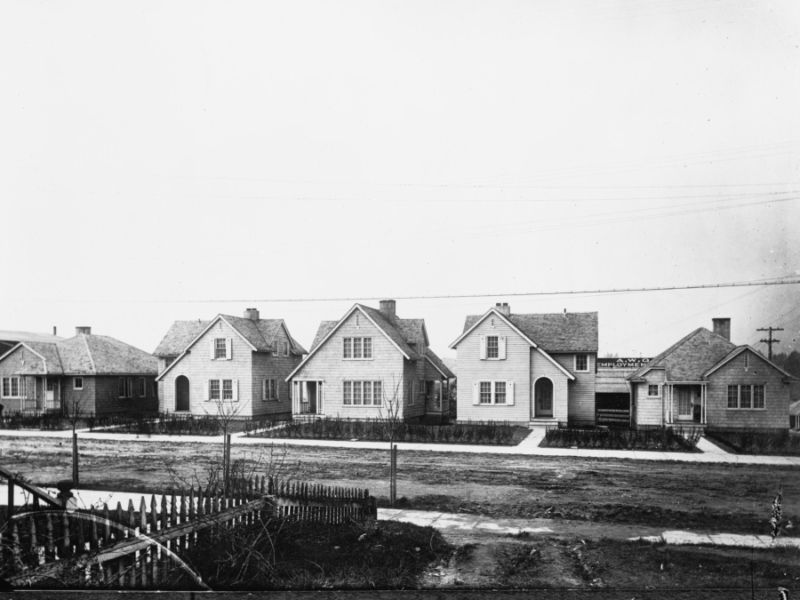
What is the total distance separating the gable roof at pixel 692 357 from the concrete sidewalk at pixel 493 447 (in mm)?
6164

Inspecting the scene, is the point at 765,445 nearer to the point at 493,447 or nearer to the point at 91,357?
the point at 493,447

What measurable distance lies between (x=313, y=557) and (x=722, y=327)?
3974 cm

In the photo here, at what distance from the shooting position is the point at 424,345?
150ft

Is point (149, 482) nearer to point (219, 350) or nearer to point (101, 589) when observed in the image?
point (101, 589)

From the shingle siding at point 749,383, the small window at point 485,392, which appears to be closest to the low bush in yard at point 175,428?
the small window at point 485,392

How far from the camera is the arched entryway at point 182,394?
5028cm

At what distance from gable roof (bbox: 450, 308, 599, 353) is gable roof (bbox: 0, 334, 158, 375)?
24.7 m

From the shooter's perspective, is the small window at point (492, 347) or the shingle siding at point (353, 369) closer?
the small window at point (492, 347)

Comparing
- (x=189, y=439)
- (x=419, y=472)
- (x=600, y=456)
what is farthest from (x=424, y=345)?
(x=419, y=472)

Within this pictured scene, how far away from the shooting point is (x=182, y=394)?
51.1m

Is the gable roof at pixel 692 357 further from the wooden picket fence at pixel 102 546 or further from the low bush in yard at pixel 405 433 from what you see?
the wooden picket fence at pixel 102 546

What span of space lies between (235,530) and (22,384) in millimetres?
41948

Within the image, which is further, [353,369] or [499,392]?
[353,369]

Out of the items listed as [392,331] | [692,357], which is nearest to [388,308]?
[392,331]
